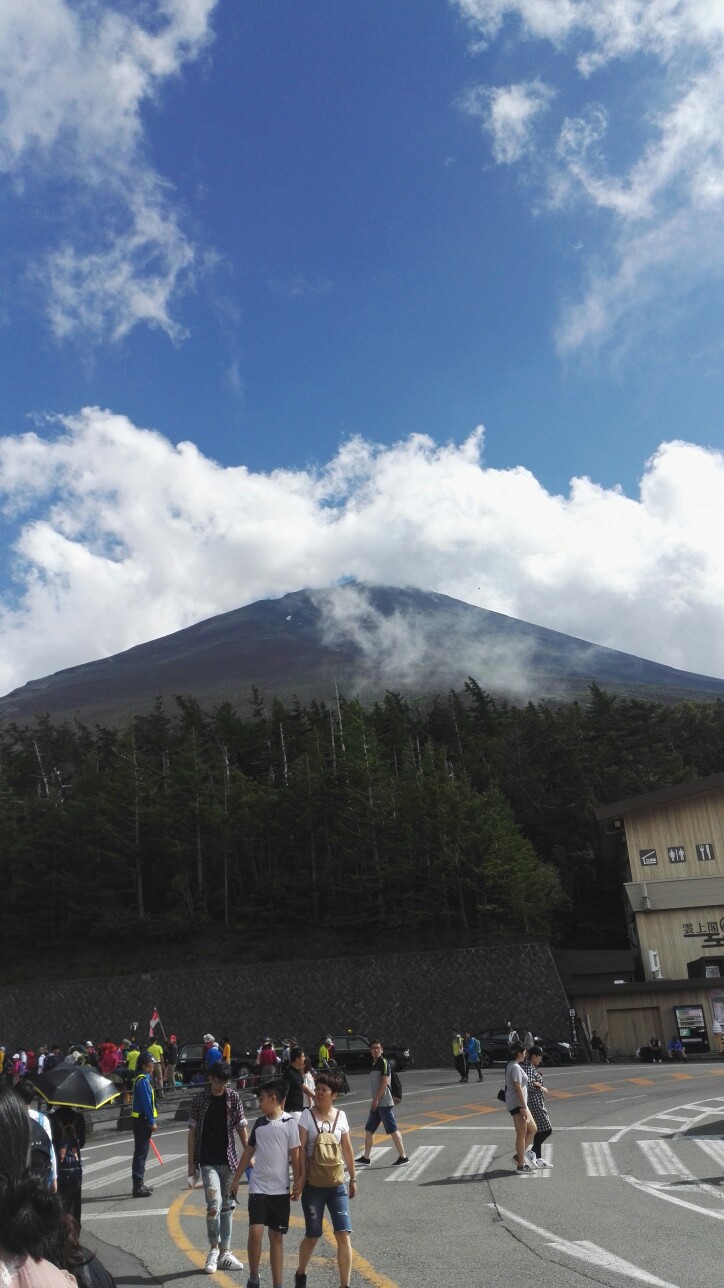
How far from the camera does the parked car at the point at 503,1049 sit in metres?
30.9

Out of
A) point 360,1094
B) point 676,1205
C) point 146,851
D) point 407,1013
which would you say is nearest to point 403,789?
point 407,1013

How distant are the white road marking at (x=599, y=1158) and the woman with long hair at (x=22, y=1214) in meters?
10.1

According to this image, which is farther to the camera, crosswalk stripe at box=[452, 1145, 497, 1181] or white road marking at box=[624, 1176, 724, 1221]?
crosswalk stripe at box=[452, 1145, 497, 1181]

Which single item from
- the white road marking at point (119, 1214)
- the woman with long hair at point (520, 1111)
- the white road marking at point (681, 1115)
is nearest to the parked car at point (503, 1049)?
the white road marking at point (681, 1115)

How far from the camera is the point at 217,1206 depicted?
24.4 feet

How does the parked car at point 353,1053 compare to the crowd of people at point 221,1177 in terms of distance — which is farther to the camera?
the parked car at point 353,1053

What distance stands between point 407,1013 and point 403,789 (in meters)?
12.2

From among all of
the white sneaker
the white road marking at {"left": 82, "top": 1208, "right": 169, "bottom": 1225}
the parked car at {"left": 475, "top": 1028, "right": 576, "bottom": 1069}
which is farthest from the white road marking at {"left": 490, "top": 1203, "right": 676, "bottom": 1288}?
the parked car at {"left": 475, "top": 1028, "right": 576, "bottom": 1069}

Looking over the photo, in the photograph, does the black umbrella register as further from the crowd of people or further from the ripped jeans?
the ripped jeans

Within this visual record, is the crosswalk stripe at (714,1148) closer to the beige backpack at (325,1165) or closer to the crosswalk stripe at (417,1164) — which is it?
the crosswalk stripe at (417,1164)

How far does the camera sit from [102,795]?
5028cm

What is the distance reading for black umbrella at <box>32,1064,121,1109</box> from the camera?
26.6 feet

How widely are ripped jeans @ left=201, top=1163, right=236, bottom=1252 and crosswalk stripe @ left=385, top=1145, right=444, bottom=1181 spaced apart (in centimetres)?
423

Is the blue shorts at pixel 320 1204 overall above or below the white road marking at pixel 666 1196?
above
